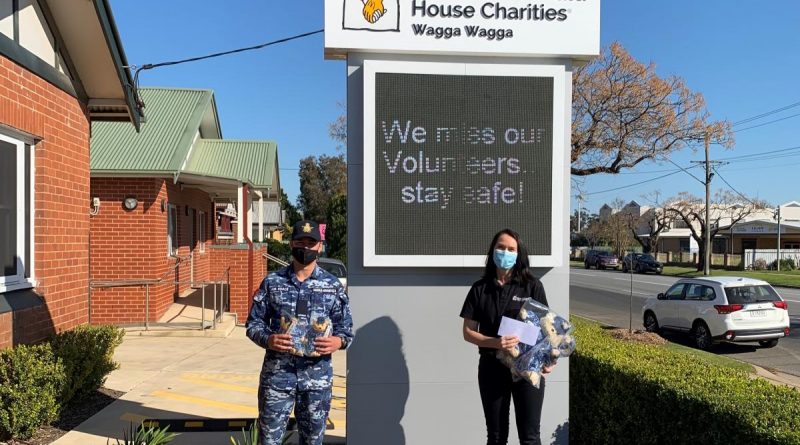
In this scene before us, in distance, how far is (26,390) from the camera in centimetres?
473

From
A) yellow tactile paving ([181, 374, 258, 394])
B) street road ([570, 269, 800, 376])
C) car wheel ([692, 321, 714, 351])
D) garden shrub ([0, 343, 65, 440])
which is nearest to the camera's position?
garden shrub ([0, 343, 65, 440])

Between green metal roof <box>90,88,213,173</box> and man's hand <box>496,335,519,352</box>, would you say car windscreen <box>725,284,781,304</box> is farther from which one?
green metal roof <box>90,88,213,173</box>

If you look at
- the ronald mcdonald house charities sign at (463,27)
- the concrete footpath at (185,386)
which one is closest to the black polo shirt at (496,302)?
the ronald mcdonald house charities sign at (463,27)

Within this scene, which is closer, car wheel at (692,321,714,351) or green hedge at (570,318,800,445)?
green hedge at (570,318,800,445)

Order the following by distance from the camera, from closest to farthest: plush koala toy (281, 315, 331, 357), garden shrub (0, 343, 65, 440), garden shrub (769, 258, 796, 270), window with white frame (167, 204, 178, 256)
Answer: plush koala toy (281, 315, 331, 357), garden shrub (0, 343, 65, 440), window with white frame (167, 204, 178, 256), garden shrub (769, 258, 796, 270)

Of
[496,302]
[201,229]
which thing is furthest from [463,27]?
[201,229]

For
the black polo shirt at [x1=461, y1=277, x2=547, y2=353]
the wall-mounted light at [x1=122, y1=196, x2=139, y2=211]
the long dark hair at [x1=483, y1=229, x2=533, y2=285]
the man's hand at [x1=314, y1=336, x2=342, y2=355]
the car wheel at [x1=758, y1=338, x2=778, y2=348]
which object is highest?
the wall-mounted light at [x1=122, y1=196, x2=139, y2=211]

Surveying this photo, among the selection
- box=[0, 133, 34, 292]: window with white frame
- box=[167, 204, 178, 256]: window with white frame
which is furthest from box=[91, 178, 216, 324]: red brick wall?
box=[0, 133, 34, 292]: window with white frame

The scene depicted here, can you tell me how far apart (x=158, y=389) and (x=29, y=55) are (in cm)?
388

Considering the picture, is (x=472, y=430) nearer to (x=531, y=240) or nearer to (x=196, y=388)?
(x=531, y=240)

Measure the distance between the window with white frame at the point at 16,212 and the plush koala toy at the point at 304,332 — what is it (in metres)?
3.39

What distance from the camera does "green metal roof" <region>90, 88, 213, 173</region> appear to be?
11.2 metres

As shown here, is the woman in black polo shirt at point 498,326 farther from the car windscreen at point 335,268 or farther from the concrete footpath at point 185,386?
the car windscreen at point 335,268

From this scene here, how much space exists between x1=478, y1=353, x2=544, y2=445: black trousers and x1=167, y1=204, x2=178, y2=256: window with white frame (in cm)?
1056
